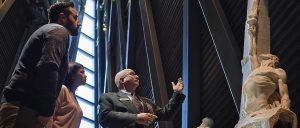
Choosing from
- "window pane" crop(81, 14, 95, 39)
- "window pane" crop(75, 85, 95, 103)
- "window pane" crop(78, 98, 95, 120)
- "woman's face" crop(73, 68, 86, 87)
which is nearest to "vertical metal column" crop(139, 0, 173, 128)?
"woman's face" crop(73, 68, 86, 87)

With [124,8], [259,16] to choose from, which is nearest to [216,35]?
[259,16]

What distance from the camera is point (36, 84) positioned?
418cm

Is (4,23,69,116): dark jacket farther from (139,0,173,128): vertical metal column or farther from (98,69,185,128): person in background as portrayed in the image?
(139,0,173,128): vertical metal column

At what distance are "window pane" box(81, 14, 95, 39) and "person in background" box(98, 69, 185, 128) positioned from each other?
22918mm

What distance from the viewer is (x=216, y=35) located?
9719 mm

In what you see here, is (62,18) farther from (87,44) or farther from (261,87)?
(87,44)

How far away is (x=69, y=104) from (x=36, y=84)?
100cm

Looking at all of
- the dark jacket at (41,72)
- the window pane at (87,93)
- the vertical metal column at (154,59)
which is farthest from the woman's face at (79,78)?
the window pane at (87,93)

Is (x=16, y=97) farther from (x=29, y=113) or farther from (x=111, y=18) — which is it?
(x=111, y=18)

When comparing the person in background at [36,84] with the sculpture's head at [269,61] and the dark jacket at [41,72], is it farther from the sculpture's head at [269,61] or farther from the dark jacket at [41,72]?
the sculpture's head at [269,61]

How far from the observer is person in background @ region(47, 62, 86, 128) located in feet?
16.4

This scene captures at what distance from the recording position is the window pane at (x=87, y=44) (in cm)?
2792

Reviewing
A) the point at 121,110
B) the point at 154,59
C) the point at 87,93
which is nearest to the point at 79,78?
the point at 121,110

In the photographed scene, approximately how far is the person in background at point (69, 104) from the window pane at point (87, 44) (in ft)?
73.2
